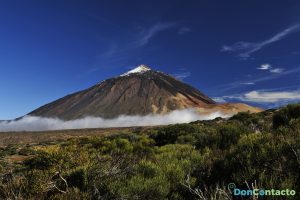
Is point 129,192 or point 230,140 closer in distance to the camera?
point 129,192

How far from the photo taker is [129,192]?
7805 millimetres

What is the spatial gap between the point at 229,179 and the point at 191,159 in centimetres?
335

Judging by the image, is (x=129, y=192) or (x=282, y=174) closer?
(x=282, y=174)

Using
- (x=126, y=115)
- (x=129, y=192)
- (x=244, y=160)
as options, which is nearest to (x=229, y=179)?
(x=244, y=160)

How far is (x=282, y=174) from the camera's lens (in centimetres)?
718

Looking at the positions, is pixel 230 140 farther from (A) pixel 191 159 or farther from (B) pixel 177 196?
(B) pixel 177 196

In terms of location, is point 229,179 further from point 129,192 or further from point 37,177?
point 37,177

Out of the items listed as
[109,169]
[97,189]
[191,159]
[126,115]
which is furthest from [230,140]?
[126,115]

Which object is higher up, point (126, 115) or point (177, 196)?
point (126, 115)

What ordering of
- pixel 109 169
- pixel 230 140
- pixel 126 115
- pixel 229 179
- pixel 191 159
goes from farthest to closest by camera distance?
1. pixel 126 115
2. pixel 230 140
3. pixel 191 159
4. pixel 109 169
5. pixel 229 179

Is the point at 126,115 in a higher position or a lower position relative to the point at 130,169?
higher

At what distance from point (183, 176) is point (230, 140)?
21.7 ft

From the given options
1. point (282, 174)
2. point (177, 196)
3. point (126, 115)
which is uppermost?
point (126, 115)

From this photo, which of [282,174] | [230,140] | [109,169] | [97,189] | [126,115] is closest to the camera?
[282,174]
